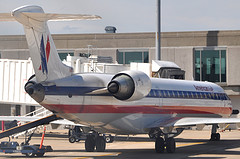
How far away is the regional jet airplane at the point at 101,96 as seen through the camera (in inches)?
746

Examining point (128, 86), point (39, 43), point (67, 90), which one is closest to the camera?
point (39, 43)

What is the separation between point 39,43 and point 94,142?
783 cm

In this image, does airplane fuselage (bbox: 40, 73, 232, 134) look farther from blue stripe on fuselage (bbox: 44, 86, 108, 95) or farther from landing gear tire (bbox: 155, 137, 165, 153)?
landing gear tire (bbox: 155, 137, 165, 153)

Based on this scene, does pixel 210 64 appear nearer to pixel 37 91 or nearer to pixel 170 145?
pixel 170 145

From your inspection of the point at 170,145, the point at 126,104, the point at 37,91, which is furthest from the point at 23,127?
the point at 170,145

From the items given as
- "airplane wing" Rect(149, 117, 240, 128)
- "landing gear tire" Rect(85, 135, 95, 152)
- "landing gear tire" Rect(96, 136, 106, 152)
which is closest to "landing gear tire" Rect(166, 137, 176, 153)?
"airplane wing" Rect(149, 117, 240, 128)

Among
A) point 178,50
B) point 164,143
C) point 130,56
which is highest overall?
point 178,50

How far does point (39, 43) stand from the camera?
62.1 ft

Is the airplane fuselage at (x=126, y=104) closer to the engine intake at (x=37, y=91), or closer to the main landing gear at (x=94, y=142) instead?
the engine intake at (x=37, y=91)

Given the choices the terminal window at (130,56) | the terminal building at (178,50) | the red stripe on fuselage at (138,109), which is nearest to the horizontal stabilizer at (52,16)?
the red stripe on fuselage at (138,109)

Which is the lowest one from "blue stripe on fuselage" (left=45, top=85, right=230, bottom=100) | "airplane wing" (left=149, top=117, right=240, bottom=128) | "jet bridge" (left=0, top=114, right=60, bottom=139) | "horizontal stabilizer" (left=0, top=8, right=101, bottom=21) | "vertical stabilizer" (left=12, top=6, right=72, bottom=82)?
"airplane wing" (left=149, top=117, right=240, bottom=128)

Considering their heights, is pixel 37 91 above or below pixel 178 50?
below

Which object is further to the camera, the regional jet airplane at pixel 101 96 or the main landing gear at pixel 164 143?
the main landing gear at pixel 164 143

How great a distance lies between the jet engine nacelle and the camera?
20.5 meters
